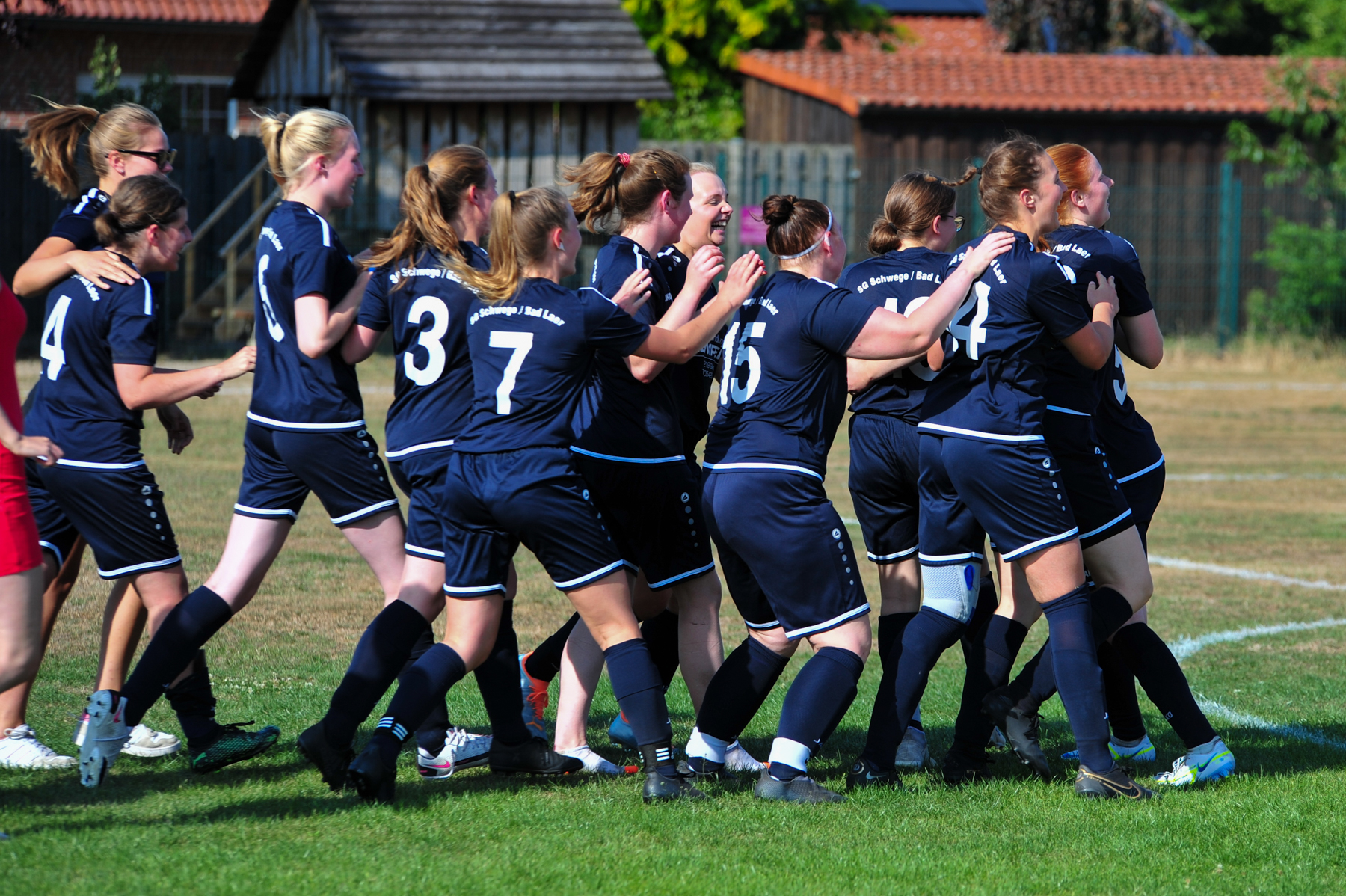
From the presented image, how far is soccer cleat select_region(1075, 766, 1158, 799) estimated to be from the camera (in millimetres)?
4730

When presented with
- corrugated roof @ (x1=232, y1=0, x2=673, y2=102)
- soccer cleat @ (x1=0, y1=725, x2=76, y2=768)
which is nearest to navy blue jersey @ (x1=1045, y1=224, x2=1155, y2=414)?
soccer cleat @ (x1=0, y1=725, x2=76, y2=768)

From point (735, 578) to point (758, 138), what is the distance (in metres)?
24.9

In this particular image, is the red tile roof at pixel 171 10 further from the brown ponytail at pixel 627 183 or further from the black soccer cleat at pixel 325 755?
the black soccer cleat at pixel 325 755

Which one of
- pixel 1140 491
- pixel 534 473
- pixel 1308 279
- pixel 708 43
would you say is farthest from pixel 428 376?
pixel 708 43

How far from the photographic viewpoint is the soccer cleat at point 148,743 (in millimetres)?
5129

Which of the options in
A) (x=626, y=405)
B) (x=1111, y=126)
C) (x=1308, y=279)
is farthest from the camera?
(x=1111, y=126)

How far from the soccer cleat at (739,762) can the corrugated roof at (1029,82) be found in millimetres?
20262

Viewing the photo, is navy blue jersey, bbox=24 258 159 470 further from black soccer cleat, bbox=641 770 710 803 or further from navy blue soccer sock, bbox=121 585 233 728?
black soccer cleat, bbox=641 770 710 803

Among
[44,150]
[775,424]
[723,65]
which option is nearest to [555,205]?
[775,424]

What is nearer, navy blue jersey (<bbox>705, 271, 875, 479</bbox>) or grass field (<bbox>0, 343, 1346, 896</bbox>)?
grass field (<bbox>0, 343, 1346, 896</bbox>)

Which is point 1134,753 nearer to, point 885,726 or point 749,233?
point 885,726

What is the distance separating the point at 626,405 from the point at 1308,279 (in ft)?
61.7

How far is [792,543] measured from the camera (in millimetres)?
4508

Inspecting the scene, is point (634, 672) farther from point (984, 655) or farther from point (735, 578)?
point (984, 655)
